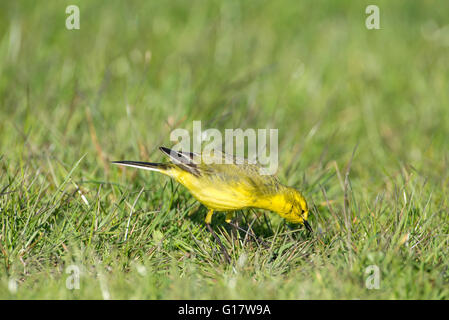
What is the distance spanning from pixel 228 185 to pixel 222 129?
156 cm

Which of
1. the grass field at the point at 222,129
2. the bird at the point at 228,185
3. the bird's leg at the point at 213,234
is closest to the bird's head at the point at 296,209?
the bird at the point at 228,185

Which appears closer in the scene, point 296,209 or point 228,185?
point 228,185

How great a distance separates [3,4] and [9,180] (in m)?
4.01

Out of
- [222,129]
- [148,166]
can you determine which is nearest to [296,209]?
[148,166]

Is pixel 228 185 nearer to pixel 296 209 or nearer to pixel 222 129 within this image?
pixel 296 209

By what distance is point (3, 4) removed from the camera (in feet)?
22.7

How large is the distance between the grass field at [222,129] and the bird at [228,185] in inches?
7.0

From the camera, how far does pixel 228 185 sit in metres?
3.69

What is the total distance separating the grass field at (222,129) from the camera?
129 inches

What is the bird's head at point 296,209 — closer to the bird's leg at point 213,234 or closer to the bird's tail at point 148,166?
the bird's leg at point 213,234

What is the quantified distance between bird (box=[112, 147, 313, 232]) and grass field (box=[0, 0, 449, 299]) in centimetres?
18

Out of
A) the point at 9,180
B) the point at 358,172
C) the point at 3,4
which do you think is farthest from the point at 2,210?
the point at 3,4

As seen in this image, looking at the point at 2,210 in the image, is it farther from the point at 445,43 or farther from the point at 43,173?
the point at 445,43

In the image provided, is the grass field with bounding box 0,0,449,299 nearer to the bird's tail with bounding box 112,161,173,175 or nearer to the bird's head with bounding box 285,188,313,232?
the bird's head with bounding box 285,188,313,232
